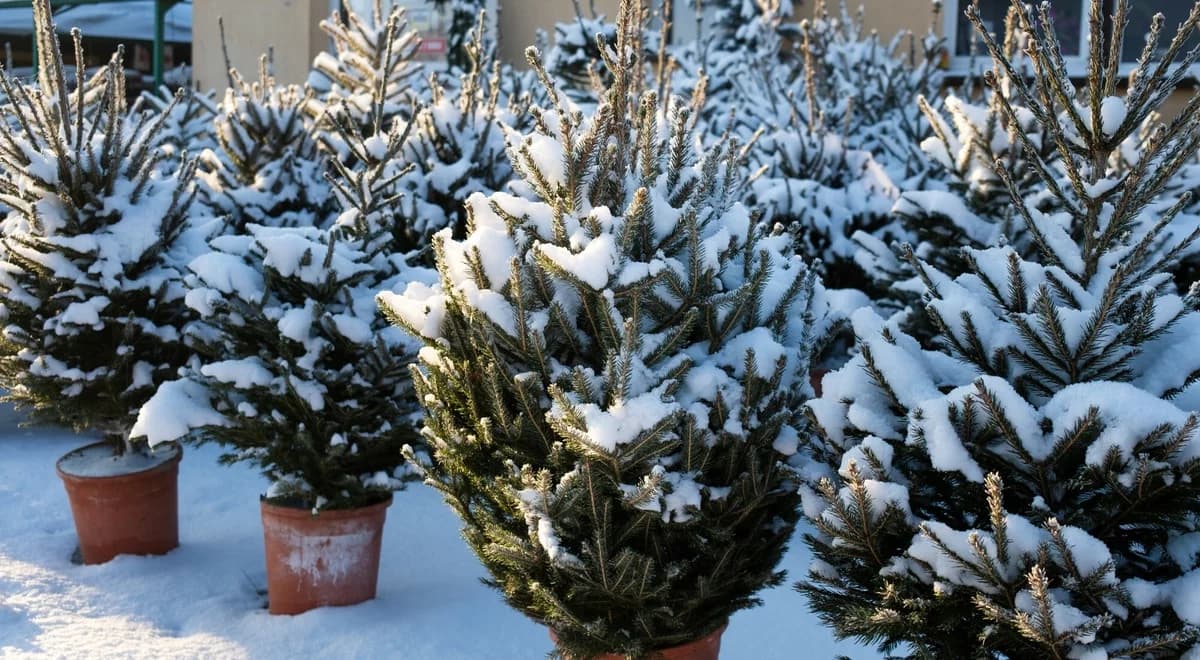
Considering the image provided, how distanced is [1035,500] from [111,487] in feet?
14.3

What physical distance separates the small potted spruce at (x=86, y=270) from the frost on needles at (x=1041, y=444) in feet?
11.3

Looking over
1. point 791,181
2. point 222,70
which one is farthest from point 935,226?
point 222,70

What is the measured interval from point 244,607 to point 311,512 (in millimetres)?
788

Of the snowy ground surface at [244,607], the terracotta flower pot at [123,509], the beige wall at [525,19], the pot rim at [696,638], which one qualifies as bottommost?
the snowy ground surface at [244,607]

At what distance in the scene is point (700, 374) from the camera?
2668mm

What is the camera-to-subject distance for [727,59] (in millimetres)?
12234

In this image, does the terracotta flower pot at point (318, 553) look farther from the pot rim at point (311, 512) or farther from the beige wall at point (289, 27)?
the beige wall at point (289, 27)

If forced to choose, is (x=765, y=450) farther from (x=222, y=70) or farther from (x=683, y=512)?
(x=222, y=70)

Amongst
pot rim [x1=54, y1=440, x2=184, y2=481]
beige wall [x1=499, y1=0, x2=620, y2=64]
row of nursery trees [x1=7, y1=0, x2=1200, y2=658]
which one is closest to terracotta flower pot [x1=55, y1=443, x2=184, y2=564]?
pot rim [x1=54, y1=440, x2=184, y2=481]

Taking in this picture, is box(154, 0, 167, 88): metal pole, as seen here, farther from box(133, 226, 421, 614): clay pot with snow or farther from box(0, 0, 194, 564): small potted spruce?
box(133, 226, 421, 614): clay pot with snow

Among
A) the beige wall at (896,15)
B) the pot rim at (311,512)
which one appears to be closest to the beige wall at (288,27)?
the beige wall at (896,15)

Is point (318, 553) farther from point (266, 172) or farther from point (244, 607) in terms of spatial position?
point (266, 172)

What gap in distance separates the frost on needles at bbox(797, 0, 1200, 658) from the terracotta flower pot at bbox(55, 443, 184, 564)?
147 inches

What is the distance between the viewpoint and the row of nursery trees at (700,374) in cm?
213
